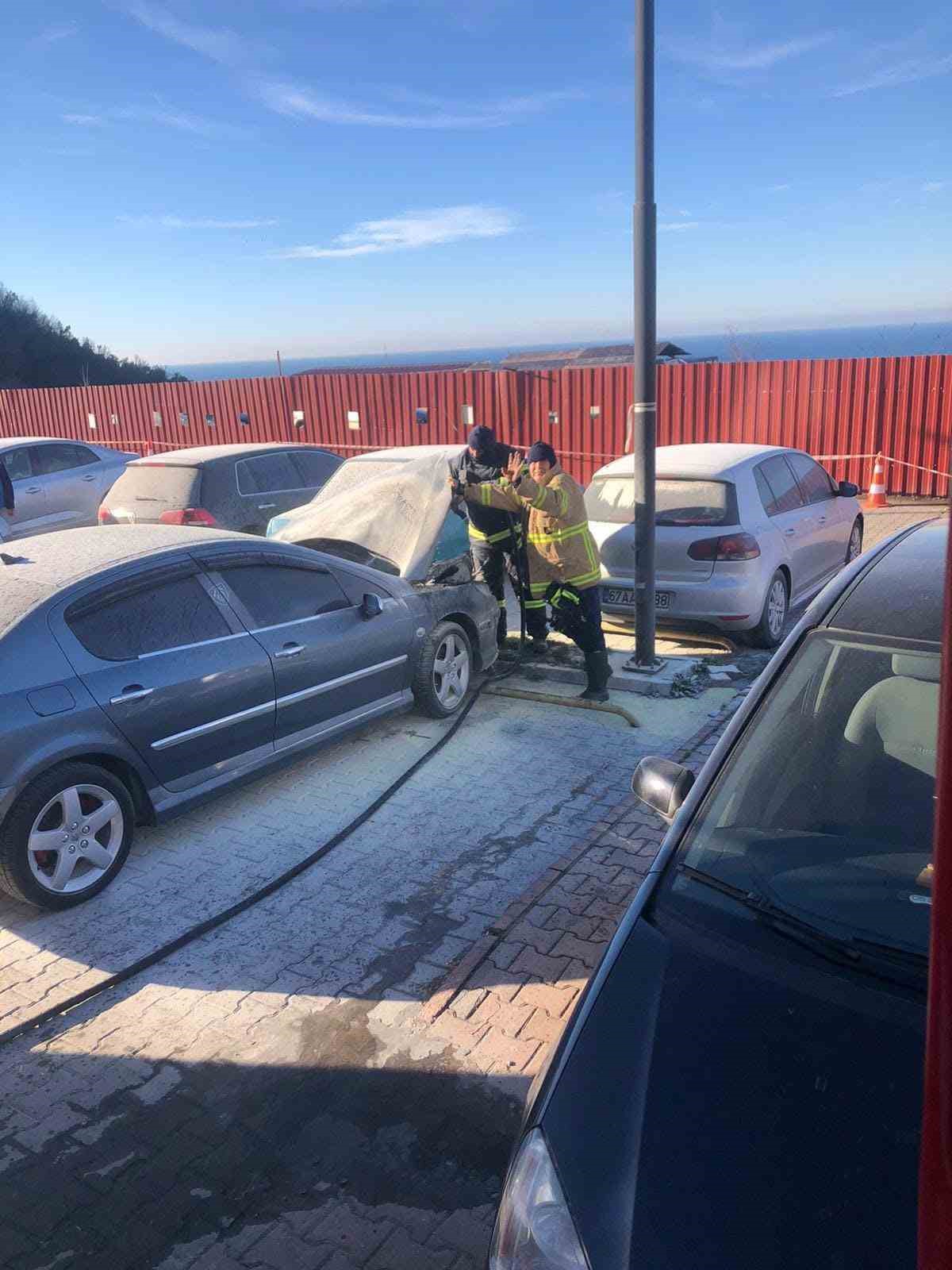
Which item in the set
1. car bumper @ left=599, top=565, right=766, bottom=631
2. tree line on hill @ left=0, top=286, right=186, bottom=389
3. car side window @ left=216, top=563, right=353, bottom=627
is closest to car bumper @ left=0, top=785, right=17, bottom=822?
car side window @ left=216, top=563, right=353, bottom=627

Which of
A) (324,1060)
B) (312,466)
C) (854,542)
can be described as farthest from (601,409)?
(324,1060)

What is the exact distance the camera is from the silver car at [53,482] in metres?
12.6

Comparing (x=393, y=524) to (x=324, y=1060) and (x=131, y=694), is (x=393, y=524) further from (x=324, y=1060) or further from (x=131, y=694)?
(x=324, y=1060)

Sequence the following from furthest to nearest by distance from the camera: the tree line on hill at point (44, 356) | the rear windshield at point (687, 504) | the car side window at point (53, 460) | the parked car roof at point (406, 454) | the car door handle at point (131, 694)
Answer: the tree line on hill at point (44, 356) → the car side window at point (53, 460) → the parked car roof at point (406, 454) → the rear windshield at point (687, 504) → the car door handle at point (131, 694)

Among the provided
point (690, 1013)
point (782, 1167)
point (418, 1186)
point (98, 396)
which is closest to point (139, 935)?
point (418, 1186)

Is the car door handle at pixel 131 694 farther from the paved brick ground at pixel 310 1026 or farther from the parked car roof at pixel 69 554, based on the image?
the paved brick ground at pixel 310 1026

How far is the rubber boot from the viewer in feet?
22.4

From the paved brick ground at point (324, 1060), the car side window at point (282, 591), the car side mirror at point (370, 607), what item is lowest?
the paved brick ground at point (324, 1060)

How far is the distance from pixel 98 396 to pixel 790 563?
21417mm

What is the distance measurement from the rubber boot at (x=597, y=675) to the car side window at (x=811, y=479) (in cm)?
298

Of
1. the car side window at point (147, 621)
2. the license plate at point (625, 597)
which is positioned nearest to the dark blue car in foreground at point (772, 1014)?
the car side window at point (147, 621)

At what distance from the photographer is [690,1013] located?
2127 mm

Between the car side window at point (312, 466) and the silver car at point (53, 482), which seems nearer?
the car side window at point (312, 466)

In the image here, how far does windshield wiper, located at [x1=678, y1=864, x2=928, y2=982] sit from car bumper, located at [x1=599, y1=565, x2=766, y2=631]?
5.16 metres
